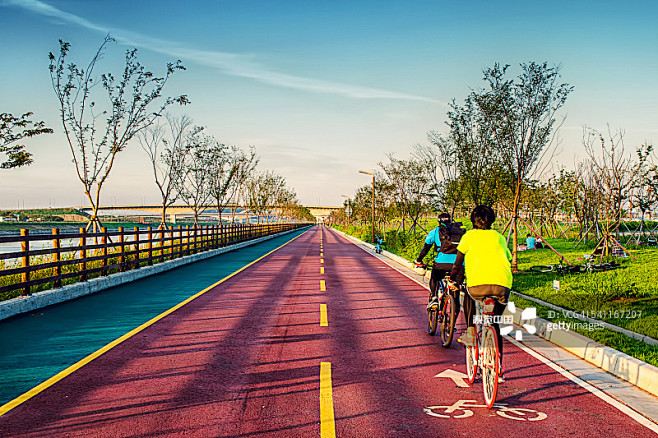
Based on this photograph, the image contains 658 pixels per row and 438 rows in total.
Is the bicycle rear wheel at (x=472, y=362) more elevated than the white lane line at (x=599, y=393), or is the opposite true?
the bicycle rear wheel at (x=472, y=362)

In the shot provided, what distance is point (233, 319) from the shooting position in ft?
29.9

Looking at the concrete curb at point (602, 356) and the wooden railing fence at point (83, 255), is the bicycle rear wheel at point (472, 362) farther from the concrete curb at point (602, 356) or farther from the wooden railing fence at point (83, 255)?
the wooden railing fence at point (83, 255)

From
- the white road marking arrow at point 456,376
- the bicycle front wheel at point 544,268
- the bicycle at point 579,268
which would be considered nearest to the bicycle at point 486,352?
the white road marking arrow at point 456,376

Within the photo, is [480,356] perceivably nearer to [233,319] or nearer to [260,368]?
[260,368]

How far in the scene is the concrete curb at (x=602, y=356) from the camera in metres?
5.50

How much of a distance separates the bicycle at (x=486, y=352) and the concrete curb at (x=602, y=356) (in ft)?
6.27

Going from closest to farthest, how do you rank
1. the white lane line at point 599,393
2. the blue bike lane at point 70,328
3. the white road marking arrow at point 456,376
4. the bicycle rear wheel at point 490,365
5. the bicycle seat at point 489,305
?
the white lane line at point 599,393 → the bicycle rear wheel at point 490,365 → the bicycle seat at point 489,305 → the white road marking arrow at point 456,376 → the blue bike lane at point 70,328

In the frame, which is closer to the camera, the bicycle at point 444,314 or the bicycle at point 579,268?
the bicycle at point 444,314

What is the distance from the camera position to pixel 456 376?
19.3ft

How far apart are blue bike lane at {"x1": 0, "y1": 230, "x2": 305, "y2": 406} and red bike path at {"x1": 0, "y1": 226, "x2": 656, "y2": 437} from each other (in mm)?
430

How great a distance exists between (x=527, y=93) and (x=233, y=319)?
515 inches

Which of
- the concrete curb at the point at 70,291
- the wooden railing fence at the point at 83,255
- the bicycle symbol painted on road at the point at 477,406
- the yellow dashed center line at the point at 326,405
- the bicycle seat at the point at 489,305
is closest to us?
the yellow dashed center line at the point at 326,405

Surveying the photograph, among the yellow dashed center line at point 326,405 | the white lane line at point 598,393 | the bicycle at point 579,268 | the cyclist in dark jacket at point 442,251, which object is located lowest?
the white lane line at point 598,393

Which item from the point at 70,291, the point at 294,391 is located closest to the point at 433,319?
the point at 294,391
